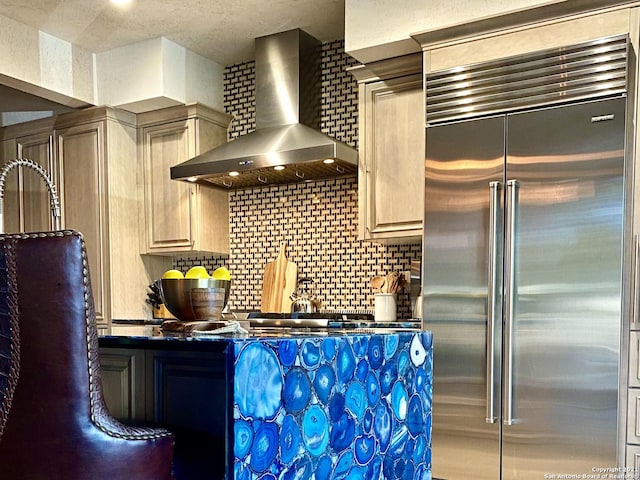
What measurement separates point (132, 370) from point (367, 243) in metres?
2.51

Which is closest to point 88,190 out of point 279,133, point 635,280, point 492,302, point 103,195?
point 103,195

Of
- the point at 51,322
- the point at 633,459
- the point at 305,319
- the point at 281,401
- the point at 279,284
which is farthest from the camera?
the point at 279,284

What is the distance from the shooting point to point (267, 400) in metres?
0.88

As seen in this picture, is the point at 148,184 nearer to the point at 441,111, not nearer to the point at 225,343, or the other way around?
the point at 441,111

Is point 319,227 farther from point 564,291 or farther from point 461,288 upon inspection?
point 564,291

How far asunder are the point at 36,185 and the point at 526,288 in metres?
3.65

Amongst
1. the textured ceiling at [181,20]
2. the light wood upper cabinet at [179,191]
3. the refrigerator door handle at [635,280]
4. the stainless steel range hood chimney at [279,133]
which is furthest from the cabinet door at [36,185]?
the refrigerator door handle at [635,280]

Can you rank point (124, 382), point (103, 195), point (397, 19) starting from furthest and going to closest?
point (103, 195), point (397, 19), point (124, 382)

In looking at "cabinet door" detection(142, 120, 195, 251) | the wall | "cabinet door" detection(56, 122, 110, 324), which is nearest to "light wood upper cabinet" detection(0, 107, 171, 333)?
→ "cabinet door" detection(56, 122, 110, 324)

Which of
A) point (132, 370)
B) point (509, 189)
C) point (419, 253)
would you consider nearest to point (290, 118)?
point (419, 253)

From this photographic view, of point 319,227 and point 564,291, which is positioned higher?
point 319,227

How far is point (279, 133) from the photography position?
3490 mm

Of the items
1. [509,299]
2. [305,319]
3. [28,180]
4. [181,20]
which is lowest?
[305,319]

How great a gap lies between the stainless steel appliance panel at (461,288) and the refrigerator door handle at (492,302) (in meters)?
0.02
